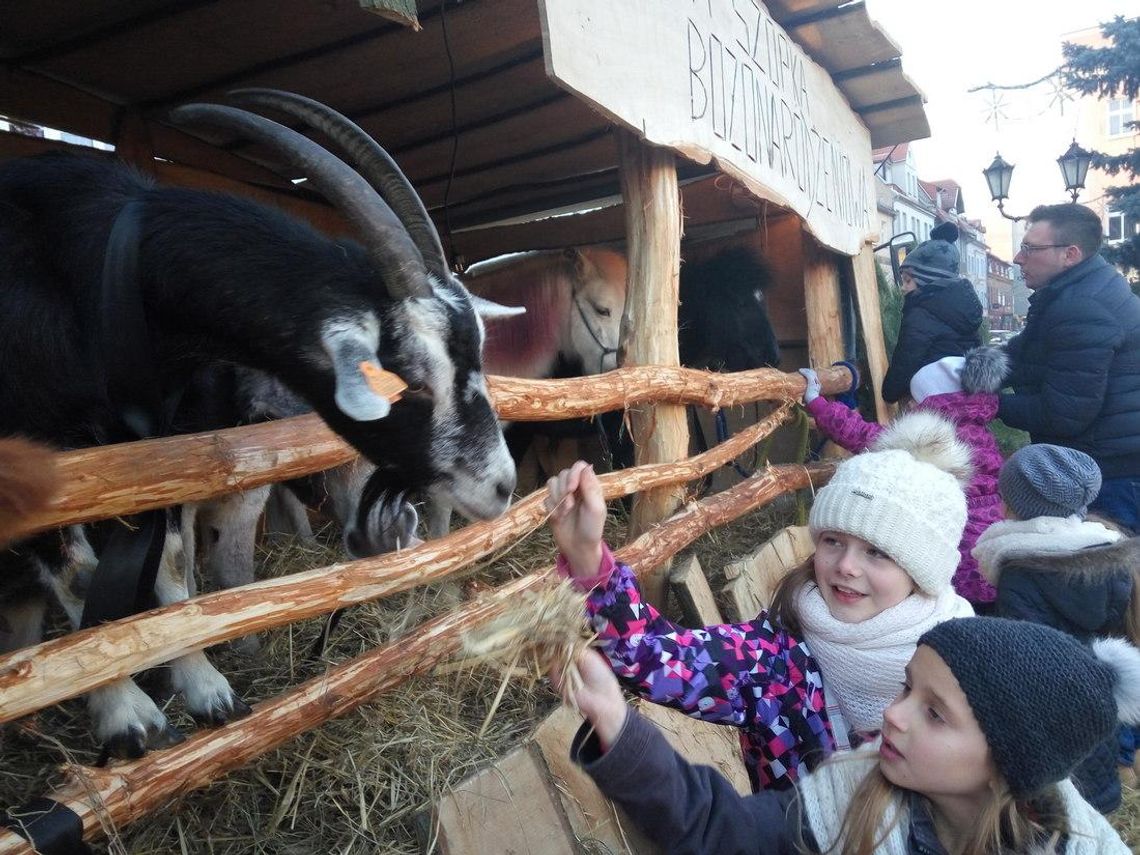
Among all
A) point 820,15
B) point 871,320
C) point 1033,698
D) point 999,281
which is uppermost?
point 820,15

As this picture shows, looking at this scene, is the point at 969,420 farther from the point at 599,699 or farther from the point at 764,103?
the point at 599,699

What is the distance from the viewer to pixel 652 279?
3.95m

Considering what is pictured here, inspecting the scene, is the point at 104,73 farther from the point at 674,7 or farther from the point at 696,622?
the point at 696,622

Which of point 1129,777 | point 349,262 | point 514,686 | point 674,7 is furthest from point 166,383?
point 1129,777

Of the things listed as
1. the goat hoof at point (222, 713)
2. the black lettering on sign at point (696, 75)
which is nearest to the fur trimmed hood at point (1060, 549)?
the black lettering on sign at point (696, 75)

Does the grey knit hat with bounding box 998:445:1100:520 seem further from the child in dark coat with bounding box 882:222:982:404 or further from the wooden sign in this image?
the child in dark coat with bounding box 882:222:982:404

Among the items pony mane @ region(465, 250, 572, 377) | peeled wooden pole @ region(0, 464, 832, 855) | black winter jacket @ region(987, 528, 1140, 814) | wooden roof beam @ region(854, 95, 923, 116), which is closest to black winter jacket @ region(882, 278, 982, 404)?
pony mane @ region(465, 250, 572, 377)

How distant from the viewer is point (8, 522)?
151cm

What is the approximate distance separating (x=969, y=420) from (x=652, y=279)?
1.82 meters

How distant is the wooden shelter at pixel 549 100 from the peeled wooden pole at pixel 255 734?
1590 mm

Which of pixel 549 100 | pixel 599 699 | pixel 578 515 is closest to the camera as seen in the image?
pixel 599 699

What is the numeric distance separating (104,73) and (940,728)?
14.4 feet

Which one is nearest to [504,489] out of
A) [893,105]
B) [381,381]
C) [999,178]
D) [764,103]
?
[381,381]

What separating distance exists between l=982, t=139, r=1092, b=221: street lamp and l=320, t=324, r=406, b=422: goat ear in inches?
464
